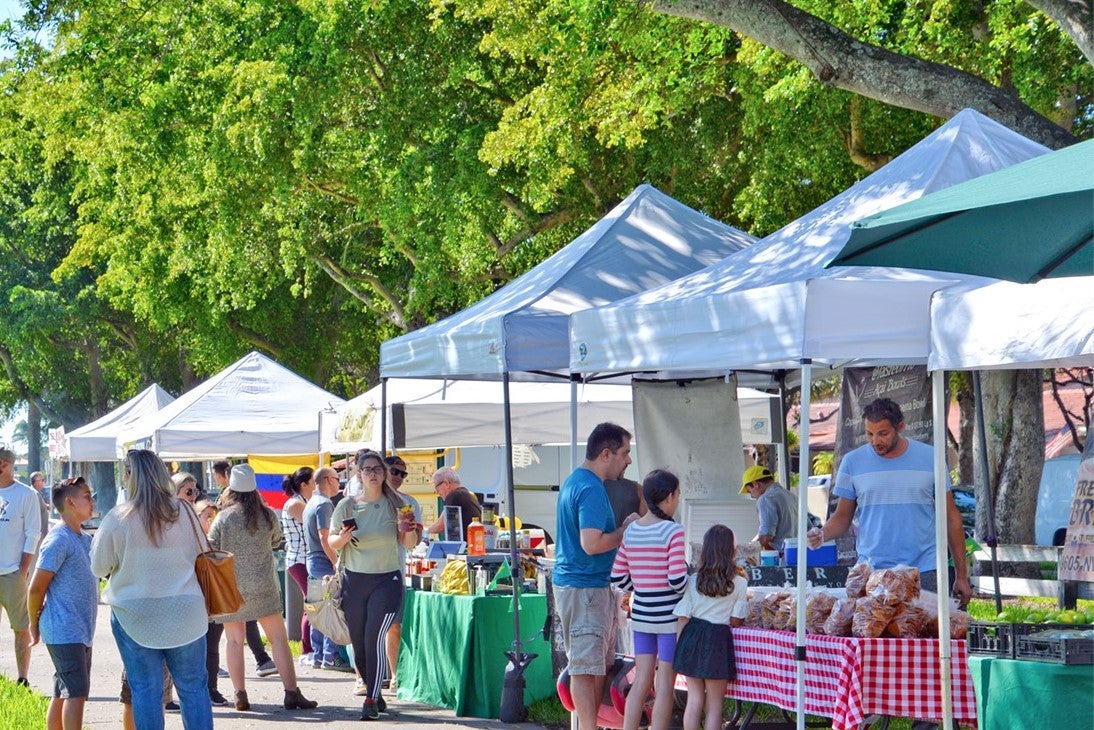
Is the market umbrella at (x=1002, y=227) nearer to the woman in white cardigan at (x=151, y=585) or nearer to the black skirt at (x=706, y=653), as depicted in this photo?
the black skirt at (x=706, y=653)

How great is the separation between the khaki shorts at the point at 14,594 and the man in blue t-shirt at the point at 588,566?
5684 millimetres

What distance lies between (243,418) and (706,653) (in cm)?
1318

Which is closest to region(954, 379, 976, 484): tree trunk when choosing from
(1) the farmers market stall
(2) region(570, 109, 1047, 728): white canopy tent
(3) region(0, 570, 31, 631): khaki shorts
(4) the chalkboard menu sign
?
(2) region(570, 109, 1047, 728): white canopy tent

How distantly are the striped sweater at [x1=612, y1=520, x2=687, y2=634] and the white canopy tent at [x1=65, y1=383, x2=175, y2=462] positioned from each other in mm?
19884

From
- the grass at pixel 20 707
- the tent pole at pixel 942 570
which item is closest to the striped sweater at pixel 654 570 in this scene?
the tent pole at pixel 942 570

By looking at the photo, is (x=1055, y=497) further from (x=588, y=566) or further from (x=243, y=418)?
(x=588, y=566)

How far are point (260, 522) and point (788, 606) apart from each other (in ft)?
16.3

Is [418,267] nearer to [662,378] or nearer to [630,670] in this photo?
[662,378]

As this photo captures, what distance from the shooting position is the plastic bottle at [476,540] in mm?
11453

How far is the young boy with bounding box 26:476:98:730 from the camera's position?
8.30 m

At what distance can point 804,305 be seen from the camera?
7.18 m

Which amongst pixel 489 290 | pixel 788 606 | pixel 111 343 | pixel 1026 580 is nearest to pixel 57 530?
pixel 788 606

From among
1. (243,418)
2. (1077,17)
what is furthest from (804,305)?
(243,418)

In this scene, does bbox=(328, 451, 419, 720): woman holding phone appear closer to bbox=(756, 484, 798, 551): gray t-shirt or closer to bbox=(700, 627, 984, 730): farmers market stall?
bbox=(756, 484, 798, 551): gray t-shirt
